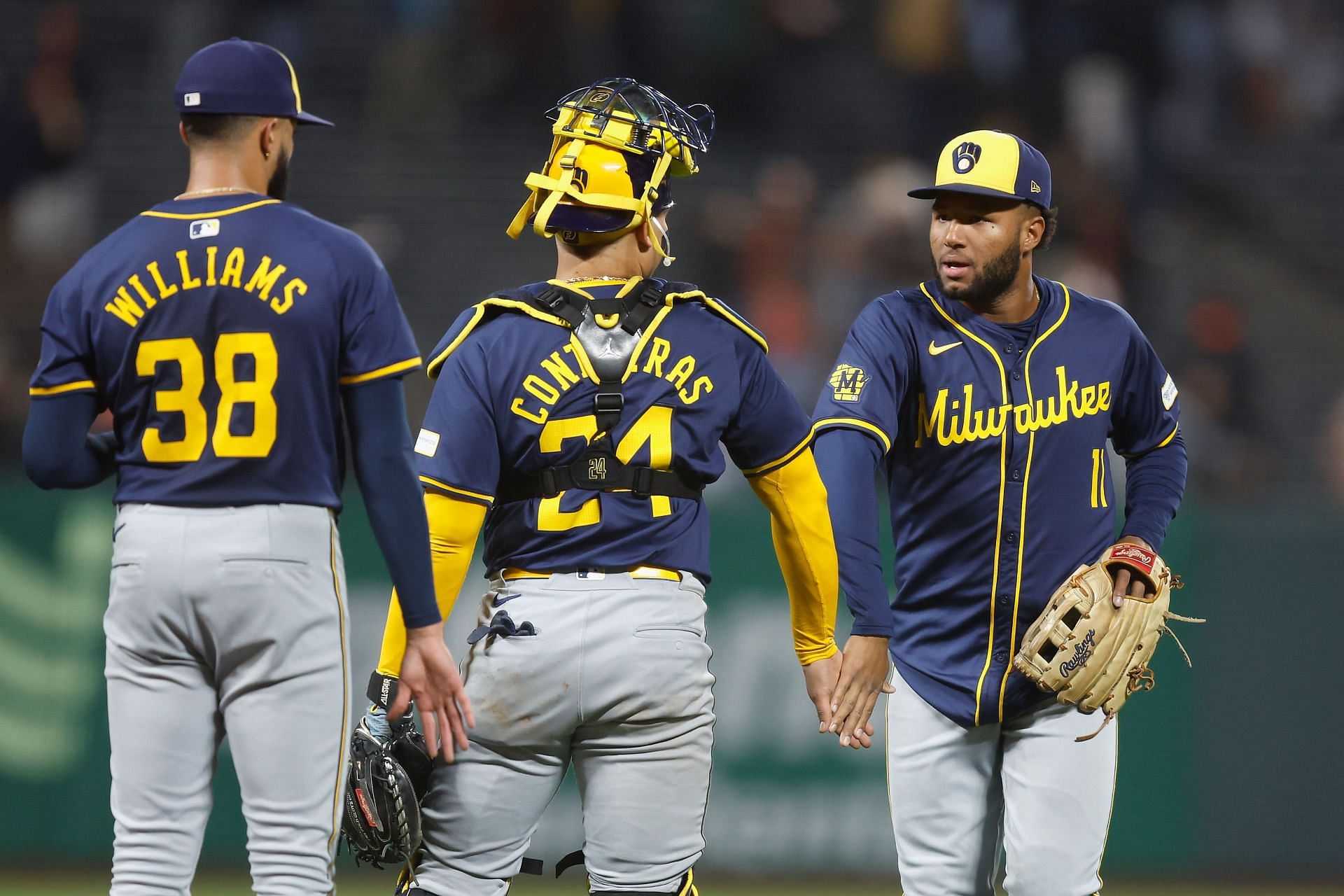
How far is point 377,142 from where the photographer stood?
11.3 meters

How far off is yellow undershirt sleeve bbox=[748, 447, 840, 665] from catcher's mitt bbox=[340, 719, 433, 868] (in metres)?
1.02

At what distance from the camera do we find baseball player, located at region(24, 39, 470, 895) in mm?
3381

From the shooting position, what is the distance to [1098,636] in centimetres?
413

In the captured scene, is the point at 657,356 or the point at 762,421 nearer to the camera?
the point at 657,356

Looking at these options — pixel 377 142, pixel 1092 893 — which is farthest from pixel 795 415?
pixel 377 142

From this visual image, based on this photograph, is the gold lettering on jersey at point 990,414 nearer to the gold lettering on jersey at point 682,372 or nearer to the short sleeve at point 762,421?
the short sleeve at point 762,421

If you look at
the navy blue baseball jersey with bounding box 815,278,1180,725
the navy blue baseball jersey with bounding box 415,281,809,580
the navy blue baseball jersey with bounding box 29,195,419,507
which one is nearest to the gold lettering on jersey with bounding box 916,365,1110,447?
the navy blue baseball jersey with bounding box 815,278,1180,725

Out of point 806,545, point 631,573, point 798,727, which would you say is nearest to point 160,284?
point 631,573

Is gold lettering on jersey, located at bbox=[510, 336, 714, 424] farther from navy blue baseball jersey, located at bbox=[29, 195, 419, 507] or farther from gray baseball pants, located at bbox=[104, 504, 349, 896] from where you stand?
gray baseball pants, located at bbox=[104, 504, 349, 896]

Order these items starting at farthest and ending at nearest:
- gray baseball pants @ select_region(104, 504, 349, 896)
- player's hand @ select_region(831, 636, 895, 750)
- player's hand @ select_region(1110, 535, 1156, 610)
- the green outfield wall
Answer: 1. the green outfield wall
2. player's hand @ select_region(1110, 535, 1156, 610)
3. player's hand @ select_region(831, 636, 895, 750)
4. gray baseball pants @ select_region(104, 504, 349, 896)

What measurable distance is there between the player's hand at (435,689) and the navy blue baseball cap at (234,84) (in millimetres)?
Result: 1165

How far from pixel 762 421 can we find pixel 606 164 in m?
0.72

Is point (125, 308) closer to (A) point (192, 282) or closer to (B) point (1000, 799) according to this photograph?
(A) point (192, 282)

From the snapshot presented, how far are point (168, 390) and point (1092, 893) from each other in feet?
8.24
